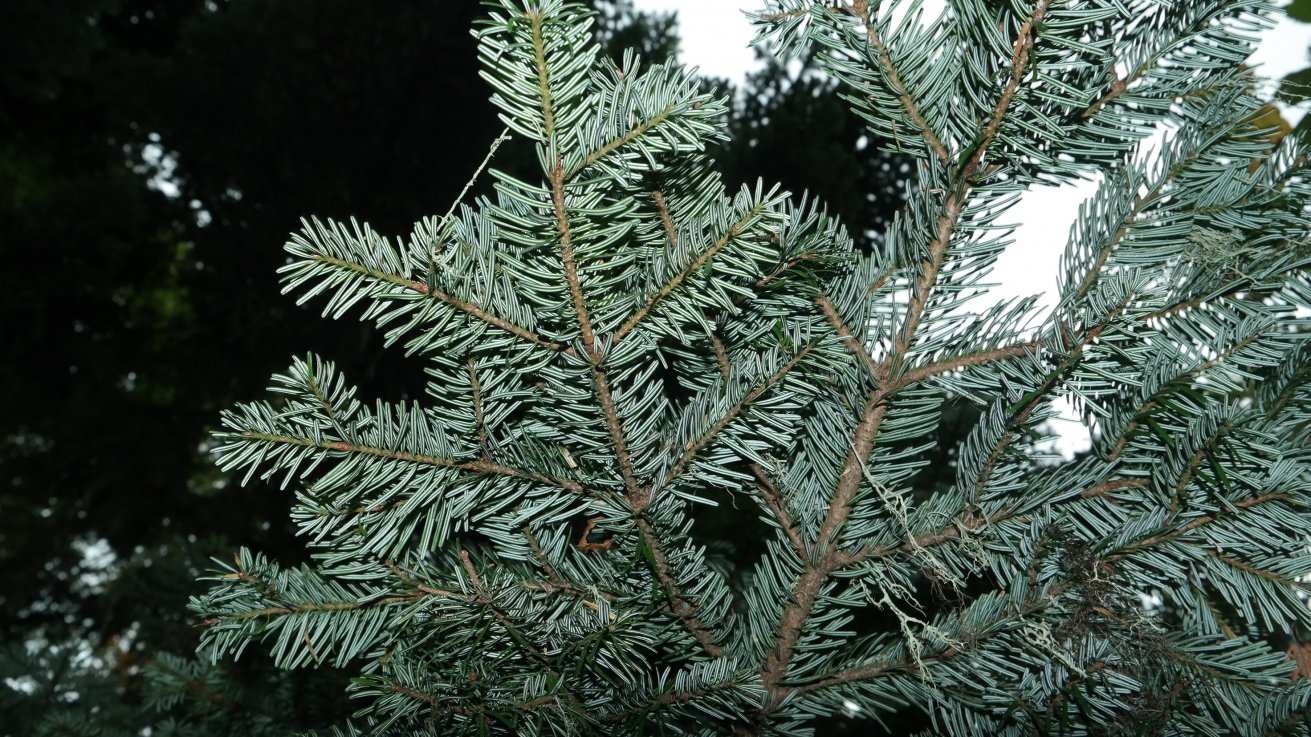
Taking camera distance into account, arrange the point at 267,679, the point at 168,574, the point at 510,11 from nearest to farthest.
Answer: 1. the point at 510,11
2. the point at 267,679
3. the point at 168,574

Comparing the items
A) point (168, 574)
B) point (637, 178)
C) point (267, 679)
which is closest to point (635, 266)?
point (637, 178)

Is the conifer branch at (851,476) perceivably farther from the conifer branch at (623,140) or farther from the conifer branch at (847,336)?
the conifer branch at (623,140)

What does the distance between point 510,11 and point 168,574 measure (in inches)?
62.3

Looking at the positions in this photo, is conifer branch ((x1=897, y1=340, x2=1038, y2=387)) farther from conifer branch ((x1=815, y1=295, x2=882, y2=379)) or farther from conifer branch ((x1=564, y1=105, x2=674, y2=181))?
conifer branch ((x1=564, y1=105, x2=674, y2=181))

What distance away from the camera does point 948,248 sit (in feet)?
1.69

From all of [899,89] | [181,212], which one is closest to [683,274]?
[899,89]

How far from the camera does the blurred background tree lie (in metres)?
1.81

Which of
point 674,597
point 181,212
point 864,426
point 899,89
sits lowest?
point 674,597

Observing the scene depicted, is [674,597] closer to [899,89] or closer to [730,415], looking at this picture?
[730,415]

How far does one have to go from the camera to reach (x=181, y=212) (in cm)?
314

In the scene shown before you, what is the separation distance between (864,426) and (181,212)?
325 centimetres

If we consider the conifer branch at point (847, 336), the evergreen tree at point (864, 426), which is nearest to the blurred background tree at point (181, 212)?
the evergreen tree at point (864, 426)

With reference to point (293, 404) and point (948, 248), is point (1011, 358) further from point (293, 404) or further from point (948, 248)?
point (293, 404)

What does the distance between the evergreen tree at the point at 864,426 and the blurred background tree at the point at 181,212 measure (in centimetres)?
97
